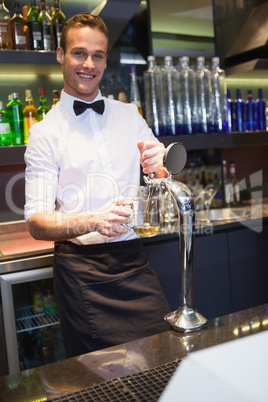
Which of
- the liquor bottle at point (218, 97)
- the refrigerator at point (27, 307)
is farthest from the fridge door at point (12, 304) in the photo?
the liquor bottle at point (218, 97)

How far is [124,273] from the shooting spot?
166 centimetres

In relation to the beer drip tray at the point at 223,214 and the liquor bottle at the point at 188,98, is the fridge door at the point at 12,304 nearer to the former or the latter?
the beer drip tray at the point at 223,214

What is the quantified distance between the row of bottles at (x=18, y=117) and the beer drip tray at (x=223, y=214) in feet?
3.75

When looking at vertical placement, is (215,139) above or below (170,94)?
below

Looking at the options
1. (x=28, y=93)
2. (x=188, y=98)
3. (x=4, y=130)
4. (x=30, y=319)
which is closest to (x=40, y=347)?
(x=30, y=319)

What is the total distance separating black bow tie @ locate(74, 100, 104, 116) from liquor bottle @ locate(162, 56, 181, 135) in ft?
3.73

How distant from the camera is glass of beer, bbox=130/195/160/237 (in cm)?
122

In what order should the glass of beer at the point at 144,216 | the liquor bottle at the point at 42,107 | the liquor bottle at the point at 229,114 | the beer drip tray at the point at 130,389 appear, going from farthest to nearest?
the liquor bottle at the point at 229,114, the liquor bottle at the point at 42,107, the glass of beer at the point at 144,216, the beer drip tray at the point at 130,389

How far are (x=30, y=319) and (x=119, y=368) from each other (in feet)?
5.28

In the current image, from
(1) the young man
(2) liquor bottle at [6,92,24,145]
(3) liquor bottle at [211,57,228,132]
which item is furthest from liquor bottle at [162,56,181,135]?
(1) the young man

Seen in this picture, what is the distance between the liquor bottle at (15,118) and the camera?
256 cm

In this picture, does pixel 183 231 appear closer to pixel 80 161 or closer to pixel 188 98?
pixel 80 161

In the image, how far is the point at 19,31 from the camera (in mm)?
2484

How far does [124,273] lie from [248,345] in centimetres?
104
